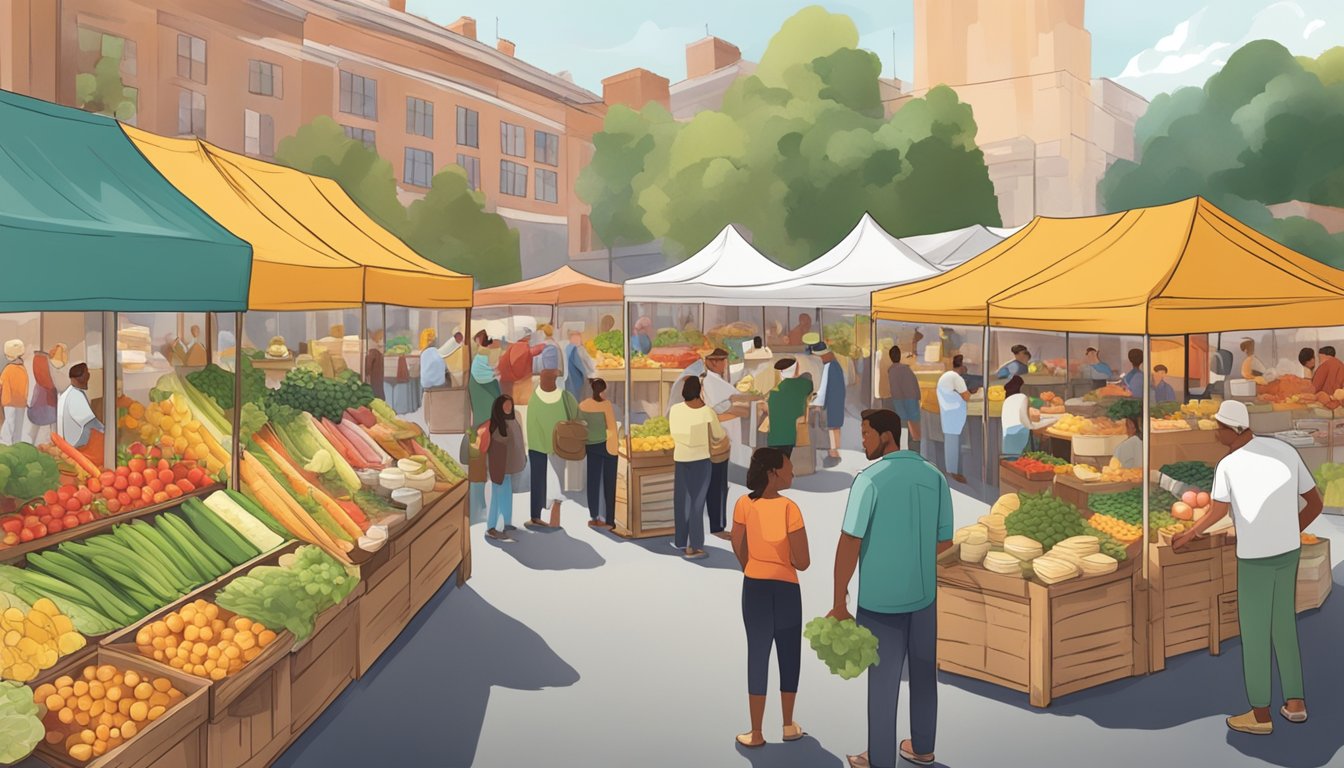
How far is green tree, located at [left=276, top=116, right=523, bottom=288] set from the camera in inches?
1309

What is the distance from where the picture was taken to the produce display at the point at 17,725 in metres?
3.74

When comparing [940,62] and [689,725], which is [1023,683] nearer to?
[689,725]

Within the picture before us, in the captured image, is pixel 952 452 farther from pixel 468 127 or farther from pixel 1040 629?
pixel 468 127

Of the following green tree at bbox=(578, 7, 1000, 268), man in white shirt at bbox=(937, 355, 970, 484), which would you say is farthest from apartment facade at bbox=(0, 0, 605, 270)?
man in white shirt at bbox=(937, 355, 970, 484)

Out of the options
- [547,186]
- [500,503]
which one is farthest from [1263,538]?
[547,186]

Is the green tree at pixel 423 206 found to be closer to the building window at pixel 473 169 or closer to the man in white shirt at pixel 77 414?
the building window at pixel 473 169

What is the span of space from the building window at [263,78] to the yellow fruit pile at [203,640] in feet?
127

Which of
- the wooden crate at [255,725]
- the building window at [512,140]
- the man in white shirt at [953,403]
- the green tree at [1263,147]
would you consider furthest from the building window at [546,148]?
the wooden crate at [255,725]

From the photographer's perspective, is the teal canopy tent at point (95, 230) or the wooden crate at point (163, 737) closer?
the wooden crate at point (163, 737)

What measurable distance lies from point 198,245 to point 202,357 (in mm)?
17396

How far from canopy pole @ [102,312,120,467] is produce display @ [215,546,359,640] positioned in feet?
5.11

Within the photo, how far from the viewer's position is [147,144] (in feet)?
23.3

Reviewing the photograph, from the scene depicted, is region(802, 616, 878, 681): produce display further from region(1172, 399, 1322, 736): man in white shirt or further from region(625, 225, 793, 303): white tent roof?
region(625, 225, 793, 303): white tent roof

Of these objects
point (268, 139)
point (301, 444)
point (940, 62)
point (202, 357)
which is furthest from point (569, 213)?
point (301, 444)
